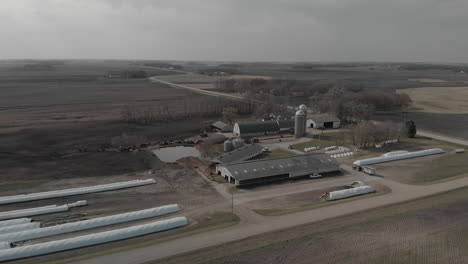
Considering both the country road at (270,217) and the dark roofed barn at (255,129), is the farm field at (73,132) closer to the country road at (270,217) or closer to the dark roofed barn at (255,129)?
the dark roofed barn at (255,129)

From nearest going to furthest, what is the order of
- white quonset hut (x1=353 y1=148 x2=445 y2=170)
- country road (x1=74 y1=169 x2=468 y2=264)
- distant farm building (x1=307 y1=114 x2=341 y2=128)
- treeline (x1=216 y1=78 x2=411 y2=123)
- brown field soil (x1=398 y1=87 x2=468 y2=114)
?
country road (x1=74 y1=169 x2=468 y2=264) → white quonset hut (x1=353 y1=148 x2=445 y2=170) → distant farm building (x1=307 y1=114 x2=341 y2=128) → treeline (x1=216 y1=78 x2=411 y2=123) → brown field soil (x1=398 y1=87 x2=468 y2=114)

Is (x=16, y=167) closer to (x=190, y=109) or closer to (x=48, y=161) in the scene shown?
(x=48, y=161)

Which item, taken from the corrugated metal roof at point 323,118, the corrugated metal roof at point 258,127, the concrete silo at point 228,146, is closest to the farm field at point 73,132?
the concrete silo at point 228,146

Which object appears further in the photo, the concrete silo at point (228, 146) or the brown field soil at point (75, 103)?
the brown field soil at point (75, 103)

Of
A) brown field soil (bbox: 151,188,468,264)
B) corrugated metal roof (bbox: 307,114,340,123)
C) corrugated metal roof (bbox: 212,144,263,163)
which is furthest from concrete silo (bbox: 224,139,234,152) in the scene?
brown field soil (bbox: 151,188,468,264)

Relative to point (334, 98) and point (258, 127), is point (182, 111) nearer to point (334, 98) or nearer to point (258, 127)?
point (258, 127)

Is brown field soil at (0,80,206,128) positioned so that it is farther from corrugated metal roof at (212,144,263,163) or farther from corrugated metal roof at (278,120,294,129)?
corrugated metal roof at (212,144,263,163)
